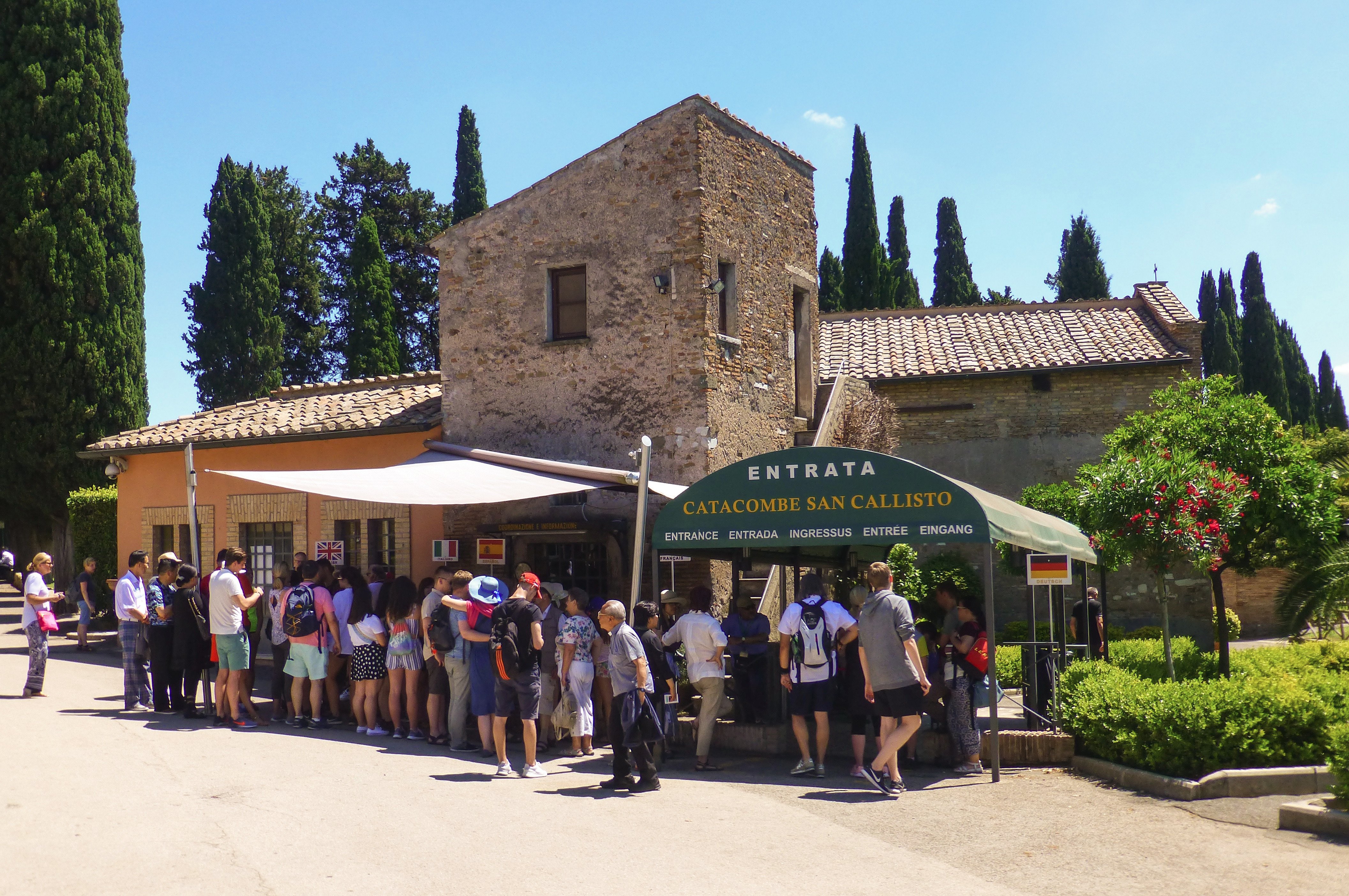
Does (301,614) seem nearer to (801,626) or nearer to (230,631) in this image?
(230,631)

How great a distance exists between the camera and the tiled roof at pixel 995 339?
21.8 m

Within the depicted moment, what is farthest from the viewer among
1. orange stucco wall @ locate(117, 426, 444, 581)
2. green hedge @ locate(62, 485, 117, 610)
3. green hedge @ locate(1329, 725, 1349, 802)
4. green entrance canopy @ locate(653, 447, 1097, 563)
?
green hedge @ locate(62, 485, 117, 610)

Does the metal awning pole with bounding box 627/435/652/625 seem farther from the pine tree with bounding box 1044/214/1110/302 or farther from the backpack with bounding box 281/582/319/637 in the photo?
the pine tree with bounding box 1044/214/1110/302

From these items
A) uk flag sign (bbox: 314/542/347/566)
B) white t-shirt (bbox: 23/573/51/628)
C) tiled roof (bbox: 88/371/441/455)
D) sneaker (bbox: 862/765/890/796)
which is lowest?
sneaker (bbox: 862/765/890/796)

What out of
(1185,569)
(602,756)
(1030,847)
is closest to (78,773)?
(602,756)

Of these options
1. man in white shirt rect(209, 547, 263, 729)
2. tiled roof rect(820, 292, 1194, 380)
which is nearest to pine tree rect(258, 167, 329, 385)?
tiled roof rect(820, 292, 1194, 380)

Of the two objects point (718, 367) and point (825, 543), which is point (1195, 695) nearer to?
point (825, 543)

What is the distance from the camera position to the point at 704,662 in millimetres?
9750

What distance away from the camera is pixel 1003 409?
72.3ft

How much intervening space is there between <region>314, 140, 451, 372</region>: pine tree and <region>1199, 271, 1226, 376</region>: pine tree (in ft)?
105

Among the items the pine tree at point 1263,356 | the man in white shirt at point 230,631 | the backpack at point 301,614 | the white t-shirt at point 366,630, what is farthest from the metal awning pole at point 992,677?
the pine tree at point 1263,356

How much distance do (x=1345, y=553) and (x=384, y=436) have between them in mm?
13224

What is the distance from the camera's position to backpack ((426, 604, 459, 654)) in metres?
10.2

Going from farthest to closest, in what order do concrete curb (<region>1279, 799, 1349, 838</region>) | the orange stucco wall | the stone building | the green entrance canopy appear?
the orange stucco wall, the stone building, the green entrance canopy, concrete curb (<region>1279, 799, 1349, 838</region>)
